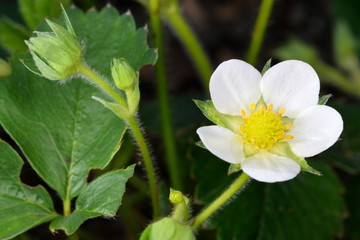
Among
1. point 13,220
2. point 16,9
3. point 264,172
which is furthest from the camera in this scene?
point 16,9

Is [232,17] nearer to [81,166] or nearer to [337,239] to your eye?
[337,239]

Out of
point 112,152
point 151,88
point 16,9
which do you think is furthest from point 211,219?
point 16,9

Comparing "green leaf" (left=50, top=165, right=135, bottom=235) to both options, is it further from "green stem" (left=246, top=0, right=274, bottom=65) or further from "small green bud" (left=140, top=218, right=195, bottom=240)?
"green stem" (left=246, top=0, right=274, bottom=65)

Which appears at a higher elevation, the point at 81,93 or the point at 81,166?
the point at 81,93

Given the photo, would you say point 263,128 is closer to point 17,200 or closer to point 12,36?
point 17,200

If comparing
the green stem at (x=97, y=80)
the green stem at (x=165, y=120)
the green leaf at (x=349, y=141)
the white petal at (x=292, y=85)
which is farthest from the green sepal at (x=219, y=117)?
the green leaf at (x=349, y=141)

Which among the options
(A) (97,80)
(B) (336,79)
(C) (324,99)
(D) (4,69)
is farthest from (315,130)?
(B) (336,79)

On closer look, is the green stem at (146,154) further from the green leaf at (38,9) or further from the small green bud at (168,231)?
the green leaf at (38,9)
